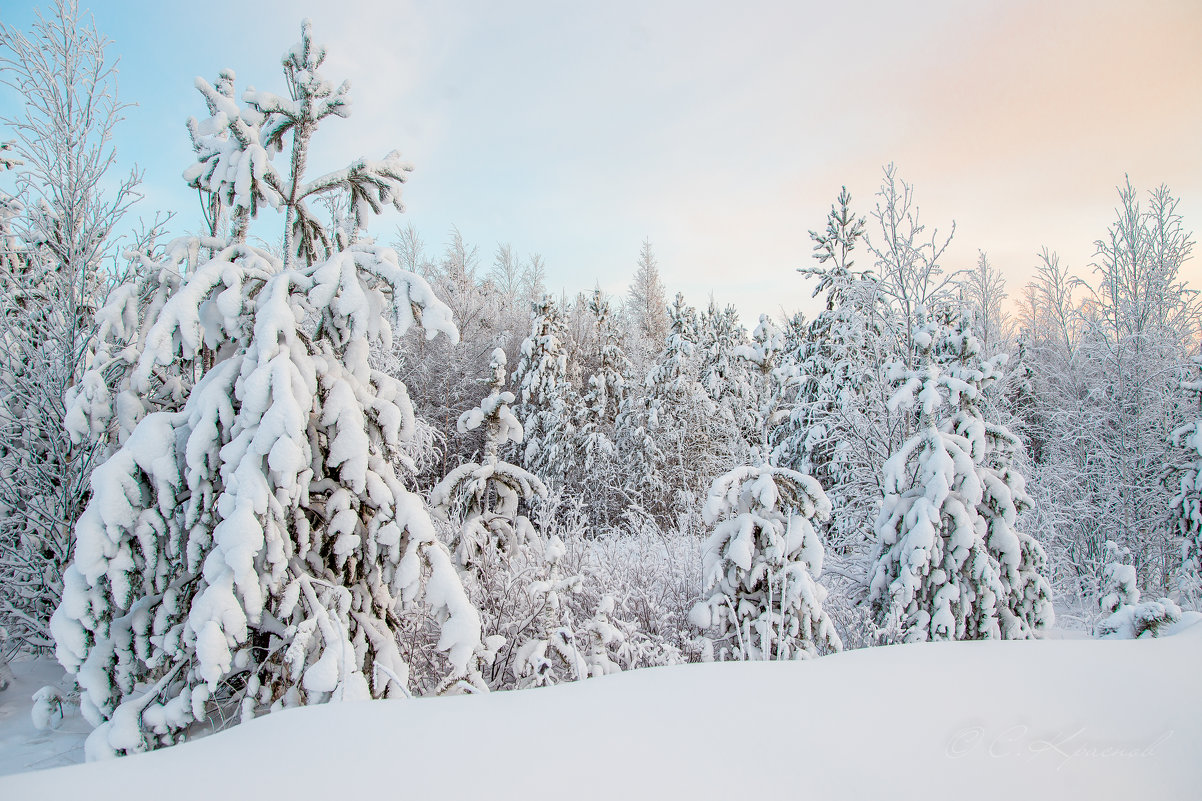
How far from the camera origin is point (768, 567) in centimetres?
428

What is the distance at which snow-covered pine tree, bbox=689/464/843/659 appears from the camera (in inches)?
164

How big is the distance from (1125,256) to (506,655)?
54.2ft


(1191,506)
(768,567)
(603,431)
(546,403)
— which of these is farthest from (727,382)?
(768,567)

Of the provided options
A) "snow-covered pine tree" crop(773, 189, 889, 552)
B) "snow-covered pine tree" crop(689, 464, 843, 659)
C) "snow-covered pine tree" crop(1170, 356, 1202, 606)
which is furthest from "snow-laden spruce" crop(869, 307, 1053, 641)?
"snow-covered pine tree" crop(1170, 356, 1202, 606)

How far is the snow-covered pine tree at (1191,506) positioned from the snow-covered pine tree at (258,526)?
12.5 m

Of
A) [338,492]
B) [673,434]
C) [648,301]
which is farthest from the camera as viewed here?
[648,301]

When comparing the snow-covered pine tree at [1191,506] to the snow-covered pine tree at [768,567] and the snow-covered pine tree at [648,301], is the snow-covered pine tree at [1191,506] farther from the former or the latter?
the snow-covered pine tree at [648,301]

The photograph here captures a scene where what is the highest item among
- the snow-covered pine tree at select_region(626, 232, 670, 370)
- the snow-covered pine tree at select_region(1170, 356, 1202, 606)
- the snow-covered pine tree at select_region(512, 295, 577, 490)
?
the snow-covered pine tree at select_region(626, 232, 670, 370)

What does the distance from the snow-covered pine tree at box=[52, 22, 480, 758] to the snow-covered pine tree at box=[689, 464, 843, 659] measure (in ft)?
7.22

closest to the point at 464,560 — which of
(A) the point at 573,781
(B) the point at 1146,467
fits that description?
(A) the point at 573,781

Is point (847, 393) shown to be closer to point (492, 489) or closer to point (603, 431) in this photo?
point (492, 489)

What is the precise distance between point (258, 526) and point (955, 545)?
561 cm

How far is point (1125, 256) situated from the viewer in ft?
42.1

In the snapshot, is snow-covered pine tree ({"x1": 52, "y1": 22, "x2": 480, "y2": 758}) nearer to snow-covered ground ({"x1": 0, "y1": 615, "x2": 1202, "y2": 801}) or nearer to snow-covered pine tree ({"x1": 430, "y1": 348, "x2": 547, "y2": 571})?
snow-covered ground ({"x1": 0, "y1": 615, "x2": 1202, "y2": 801})
